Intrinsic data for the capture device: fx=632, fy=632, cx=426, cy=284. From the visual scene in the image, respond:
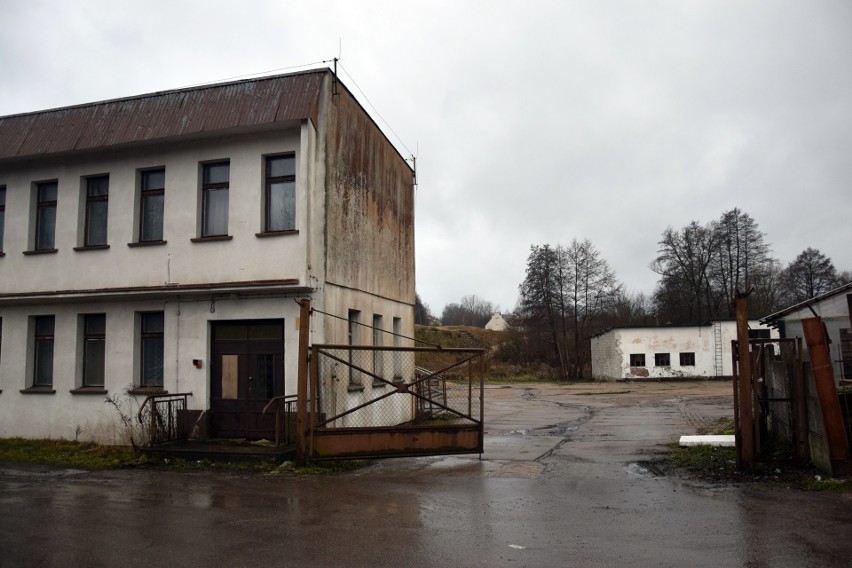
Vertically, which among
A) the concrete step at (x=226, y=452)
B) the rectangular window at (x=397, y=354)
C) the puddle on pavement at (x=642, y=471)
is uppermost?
the rectangular window at (x=397, y=354)

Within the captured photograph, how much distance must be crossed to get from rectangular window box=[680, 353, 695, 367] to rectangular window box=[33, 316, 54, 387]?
41640mm

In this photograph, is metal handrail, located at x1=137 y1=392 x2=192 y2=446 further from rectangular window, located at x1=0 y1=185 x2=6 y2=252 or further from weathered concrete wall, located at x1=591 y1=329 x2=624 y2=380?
weathered concrete wall, located at x1=591 y1=329 x2=624 y2=380

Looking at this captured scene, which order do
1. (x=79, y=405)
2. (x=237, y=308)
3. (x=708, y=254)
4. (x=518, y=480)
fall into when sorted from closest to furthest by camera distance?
(x=518, y=480), (x=237, y=308), (x=79, y=405), (x=708, y=254)

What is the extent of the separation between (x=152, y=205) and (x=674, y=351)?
133 ft

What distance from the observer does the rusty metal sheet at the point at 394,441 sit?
1121 cm

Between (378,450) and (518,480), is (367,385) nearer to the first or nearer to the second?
(378,450)

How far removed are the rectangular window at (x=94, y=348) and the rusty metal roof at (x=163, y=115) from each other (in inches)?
160

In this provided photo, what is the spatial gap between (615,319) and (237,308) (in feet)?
182

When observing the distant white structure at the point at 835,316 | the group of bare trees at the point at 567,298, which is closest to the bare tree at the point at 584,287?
the group of bare trees at the point at 567,298

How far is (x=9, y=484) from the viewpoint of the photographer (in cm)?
1041

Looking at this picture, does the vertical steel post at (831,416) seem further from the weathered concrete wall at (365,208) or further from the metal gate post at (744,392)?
the weathered concrete wall at (365,208)

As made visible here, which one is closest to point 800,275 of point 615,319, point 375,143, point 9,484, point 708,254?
point 708,254

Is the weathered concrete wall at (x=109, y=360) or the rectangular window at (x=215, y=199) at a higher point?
the rectangular window at (x=215, y=199)

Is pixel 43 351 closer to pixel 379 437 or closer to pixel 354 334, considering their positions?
pixel 354 334
